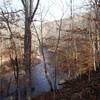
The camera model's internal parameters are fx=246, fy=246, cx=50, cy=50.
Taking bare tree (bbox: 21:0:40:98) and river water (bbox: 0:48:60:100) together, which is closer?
bare tree (bbox: 21:0:40:98)

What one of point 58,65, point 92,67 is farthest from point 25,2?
point 58,65

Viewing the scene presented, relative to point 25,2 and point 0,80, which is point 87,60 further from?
point 0,80

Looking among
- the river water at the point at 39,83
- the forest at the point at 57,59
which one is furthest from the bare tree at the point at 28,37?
the river water at the point at 39,83

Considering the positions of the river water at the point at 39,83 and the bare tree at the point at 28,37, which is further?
the river water at the point at 39,83

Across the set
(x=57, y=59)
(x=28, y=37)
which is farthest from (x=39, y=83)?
(x=28, y=37)

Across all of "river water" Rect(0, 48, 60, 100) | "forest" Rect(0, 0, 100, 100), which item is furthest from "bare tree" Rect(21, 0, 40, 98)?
"river water" Rect(0, 48, 60, 100)

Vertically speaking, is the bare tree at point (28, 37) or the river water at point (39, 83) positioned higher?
the bare tree at point (28, 37)

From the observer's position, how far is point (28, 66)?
10.1m

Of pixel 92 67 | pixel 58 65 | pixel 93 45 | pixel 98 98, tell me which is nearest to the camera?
pixel 98 98

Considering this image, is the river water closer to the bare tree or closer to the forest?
the forest

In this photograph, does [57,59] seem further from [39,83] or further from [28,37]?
[28,37]

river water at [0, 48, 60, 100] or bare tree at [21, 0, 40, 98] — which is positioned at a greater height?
bare tree at [21, 0, 40, 98]

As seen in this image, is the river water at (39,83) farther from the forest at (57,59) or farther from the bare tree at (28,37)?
the bare tree at (28,37)

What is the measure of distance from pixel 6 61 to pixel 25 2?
35.2 m
